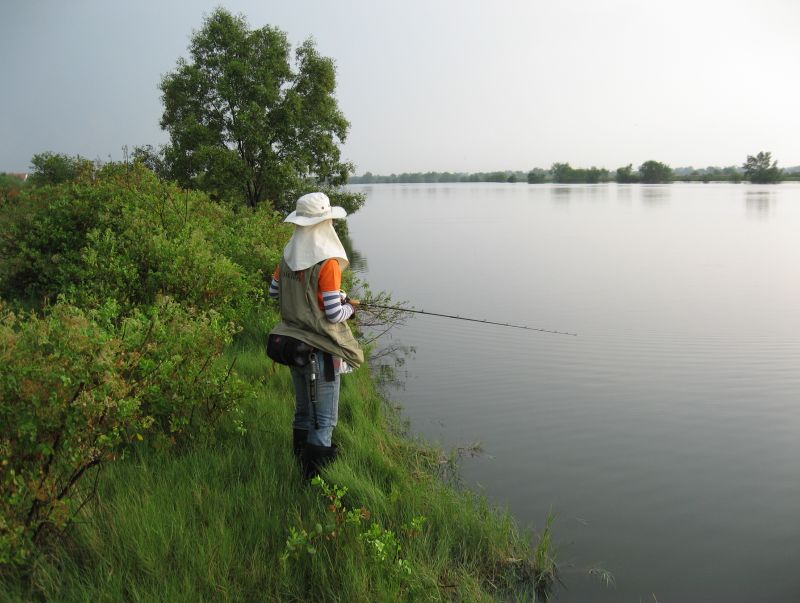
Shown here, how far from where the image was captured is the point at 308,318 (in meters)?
3.95

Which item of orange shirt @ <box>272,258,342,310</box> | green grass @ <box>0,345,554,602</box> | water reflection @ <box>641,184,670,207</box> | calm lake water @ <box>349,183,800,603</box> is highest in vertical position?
water reflection @ <box>641,184,670,207</box>

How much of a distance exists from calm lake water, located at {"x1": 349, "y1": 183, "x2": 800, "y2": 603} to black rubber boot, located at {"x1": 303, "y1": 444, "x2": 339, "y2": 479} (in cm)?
190

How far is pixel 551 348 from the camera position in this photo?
1088 cm

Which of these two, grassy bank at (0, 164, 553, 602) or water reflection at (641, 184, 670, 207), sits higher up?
water reflection at (641, 184, 670, 207)

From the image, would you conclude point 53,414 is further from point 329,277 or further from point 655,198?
point 655,198

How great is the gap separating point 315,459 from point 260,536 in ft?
2.46

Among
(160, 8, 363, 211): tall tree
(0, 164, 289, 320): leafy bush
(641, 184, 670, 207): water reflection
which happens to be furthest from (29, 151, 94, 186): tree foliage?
(641, 184, 670, 207): water reflection

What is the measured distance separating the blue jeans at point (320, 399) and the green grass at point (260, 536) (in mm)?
270

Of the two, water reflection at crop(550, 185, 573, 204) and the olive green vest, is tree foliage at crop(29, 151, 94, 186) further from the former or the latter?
water reflection at crop(550, 185, 573, 204)

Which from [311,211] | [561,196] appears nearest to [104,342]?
[311,211]

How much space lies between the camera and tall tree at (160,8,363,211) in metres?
25.9

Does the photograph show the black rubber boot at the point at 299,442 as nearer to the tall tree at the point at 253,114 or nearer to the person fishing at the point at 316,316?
the person fishing at the point at 316,316

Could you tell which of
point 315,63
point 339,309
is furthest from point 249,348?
point 315,63

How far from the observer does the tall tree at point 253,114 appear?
1019 inches
